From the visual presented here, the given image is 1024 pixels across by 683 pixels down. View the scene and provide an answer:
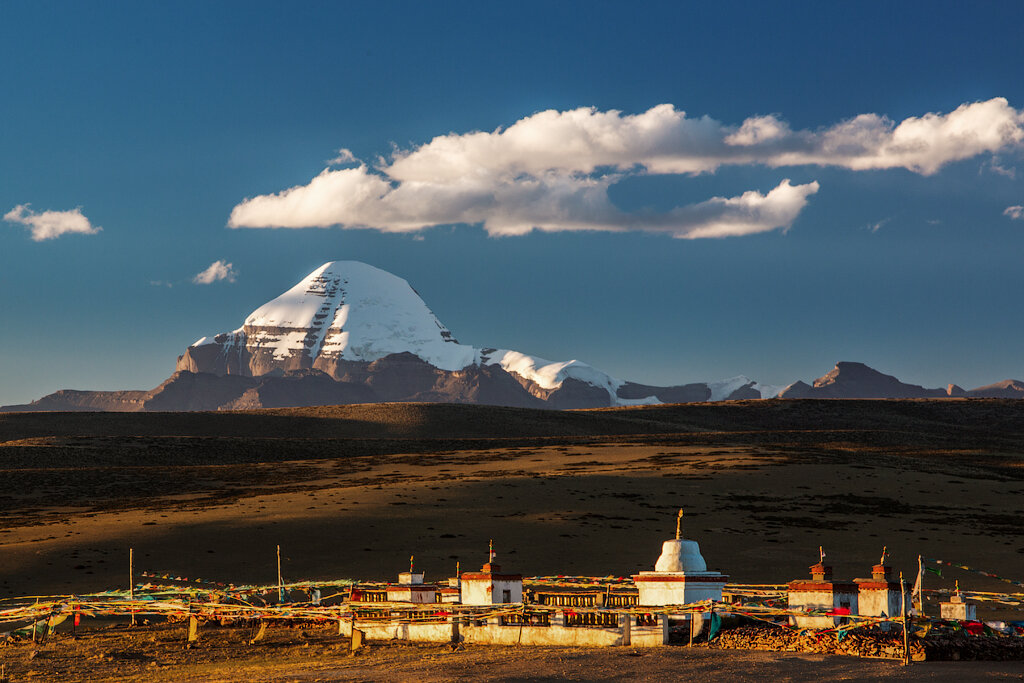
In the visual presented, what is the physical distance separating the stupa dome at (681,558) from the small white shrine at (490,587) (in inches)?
160

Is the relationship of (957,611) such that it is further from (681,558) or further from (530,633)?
(530,633)

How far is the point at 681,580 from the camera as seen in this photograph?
26.5 metres

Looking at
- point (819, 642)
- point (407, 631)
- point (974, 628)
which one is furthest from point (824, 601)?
point (407, 631)

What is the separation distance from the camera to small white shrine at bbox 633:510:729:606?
26.5m

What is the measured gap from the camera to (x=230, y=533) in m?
56.8

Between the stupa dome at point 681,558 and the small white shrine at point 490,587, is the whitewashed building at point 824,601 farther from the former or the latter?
the small white shrine at point 490,587

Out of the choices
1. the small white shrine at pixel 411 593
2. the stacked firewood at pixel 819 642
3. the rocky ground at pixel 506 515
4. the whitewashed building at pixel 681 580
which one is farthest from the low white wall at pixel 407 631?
the stacked firewood at pixel 819 642

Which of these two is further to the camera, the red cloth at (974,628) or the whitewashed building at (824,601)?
the whitewashed building at (824,601)

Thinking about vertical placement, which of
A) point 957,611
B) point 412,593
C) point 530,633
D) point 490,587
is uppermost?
point 490,587

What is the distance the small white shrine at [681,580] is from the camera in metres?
26.5

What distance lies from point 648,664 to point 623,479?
54.4 m

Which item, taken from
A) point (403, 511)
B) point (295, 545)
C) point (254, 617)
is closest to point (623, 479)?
point (403, 511)

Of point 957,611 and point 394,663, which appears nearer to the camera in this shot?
point 394,663

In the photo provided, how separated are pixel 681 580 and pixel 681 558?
0.55 metres
